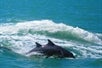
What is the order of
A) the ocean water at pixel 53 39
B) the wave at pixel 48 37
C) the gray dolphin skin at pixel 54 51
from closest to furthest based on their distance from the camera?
the ocean water at pixel 53 39
the gray dolphin skin at pixel 54 51
the wave at pixel 48 37

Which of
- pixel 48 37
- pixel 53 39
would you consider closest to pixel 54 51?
pixel 53 39

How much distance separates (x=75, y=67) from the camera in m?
32.2

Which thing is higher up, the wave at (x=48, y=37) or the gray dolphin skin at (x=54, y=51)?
the wave at (x=48, y=37)

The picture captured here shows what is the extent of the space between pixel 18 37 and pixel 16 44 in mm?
3133

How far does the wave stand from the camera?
123ft

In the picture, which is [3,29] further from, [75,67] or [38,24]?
[75,67]

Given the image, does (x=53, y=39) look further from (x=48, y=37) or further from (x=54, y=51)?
(x=54, y=51)

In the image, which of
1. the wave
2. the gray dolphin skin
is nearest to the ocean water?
the wave

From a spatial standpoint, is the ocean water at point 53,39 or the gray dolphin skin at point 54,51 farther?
the gray dolphin skin at point 54,51

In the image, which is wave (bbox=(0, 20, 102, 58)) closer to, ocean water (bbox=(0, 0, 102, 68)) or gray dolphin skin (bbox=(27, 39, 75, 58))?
ocean water (bbox=(0, 0, 102, 68))

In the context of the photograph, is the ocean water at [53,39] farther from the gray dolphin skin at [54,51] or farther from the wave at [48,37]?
the gray dolphin skin at [54,51]

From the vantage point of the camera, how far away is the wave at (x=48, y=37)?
1475 inches

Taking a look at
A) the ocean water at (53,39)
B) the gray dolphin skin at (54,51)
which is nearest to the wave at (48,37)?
the ocean water at (53,39)

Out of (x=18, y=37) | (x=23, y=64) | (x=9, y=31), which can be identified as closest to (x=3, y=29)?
(x=9, y=31)
